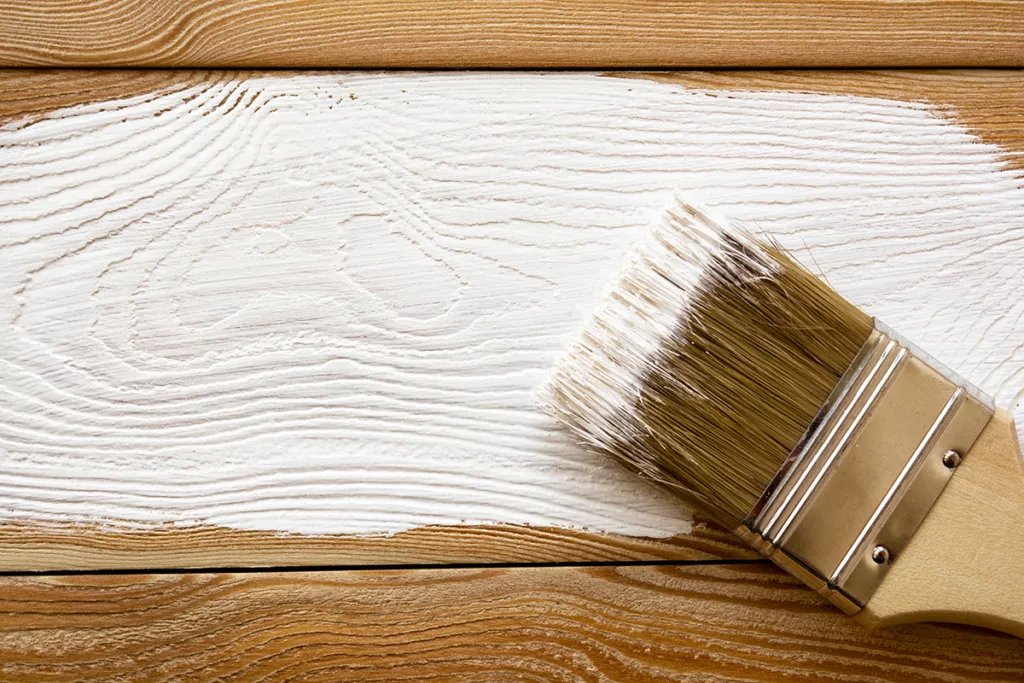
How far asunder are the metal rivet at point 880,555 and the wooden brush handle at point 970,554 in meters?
0.01

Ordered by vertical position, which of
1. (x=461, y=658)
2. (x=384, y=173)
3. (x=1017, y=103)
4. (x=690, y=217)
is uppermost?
(x=1017, y=103)

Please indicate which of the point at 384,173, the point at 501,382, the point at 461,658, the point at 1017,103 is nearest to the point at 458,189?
the point at 384,173

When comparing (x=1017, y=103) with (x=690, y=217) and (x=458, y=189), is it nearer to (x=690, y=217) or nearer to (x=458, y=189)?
(x=690, y=217)

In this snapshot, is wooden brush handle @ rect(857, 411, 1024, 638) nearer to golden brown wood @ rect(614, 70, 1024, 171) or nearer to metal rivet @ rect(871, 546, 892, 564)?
metal rivet @ rect(871, 546, 892, 564)

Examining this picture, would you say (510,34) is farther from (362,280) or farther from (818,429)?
(818,429)

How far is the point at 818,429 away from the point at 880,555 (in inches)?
4.6

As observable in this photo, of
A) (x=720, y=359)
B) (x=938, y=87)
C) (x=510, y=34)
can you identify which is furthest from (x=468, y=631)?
(x=938, y=87)

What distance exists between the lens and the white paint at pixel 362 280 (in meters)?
0.70

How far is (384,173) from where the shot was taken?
71cm

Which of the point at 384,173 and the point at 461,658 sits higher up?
the point at 384,173

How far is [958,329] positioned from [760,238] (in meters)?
0.22

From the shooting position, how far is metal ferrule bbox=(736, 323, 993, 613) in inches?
24.2

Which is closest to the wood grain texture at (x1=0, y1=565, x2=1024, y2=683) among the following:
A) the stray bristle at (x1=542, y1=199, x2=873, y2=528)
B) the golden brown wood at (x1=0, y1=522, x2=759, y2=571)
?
the golden brown wood at (x1=0, y1=522, x2=759, y2=571)

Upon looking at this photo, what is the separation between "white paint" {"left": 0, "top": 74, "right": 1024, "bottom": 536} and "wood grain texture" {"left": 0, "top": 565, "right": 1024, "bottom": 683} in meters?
0.06
